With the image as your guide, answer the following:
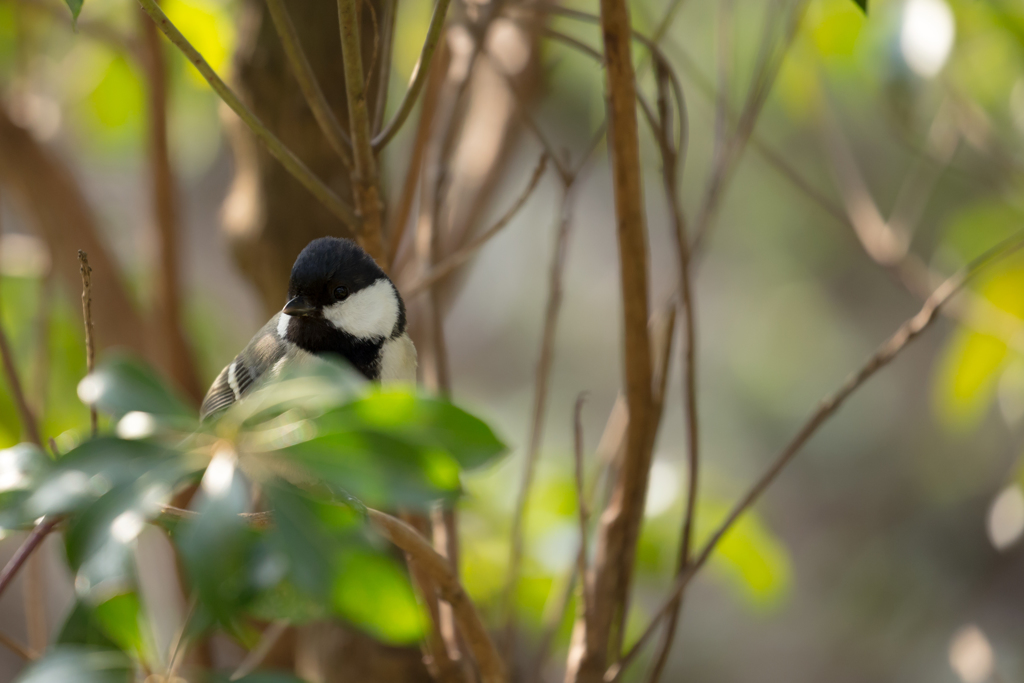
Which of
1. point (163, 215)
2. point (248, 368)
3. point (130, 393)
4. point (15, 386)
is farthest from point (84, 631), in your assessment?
point (163, 215)

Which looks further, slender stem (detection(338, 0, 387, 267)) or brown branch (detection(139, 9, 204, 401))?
brown branch (detection(139, 9, 204, 401))

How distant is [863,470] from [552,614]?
2.77 metres

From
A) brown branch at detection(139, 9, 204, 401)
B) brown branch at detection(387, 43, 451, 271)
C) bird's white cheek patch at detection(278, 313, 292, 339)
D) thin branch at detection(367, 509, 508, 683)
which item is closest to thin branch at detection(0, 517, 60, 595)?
thin branch at detection(367, 509, 508, 683)

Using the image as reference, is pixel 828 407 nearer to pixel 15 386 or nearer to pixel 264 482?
pixel 264 482

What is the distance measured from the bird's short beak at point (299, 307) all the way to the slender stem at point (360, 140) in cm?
15

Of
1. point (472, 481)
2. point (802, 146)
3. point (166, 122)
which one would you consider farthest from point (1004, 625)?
point (166, 122)

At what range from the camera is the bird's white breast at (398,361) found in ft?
2.98

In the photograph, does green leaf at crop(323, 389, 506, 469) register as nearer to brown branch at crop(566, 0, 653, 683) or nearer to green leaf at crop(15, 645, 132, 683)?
green leaf at crop(15, 645, 132, 683)

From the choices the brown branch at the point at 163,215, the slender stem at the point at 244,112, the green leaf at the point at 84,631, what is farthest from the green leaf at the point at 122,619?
the brown branch at the point at 163,215

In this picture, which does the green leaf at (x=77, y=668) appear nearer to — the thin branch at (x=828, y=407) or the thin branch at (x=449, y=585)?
the thin branch at (x=449, y=585)

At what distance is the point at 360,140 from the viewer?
642 millimetres

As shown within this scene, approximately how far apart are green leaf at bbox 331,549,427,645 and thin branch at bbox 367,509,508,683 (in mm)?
202

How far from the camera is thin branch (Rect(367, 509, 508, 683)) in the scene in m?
0.55

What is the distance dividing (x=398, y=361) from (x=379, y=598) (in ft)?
2.01
